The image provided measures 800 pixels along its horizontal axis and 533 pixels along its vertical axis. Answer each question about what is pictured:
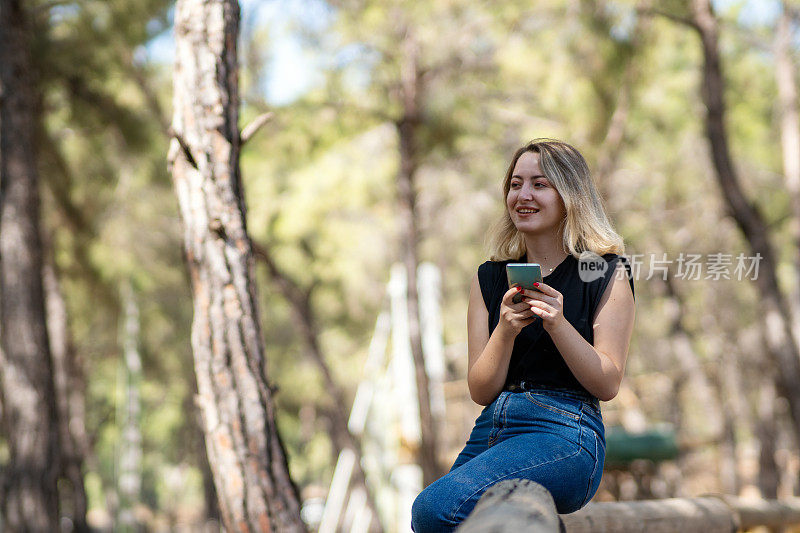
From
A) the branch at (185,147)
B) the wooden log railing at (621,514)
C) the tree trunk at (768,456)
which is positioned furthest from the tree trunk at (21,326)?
the tree trunk at (768,456)

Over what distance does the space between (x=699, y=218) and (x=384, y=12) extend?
22.8 ft

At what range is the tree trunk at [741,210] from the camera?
753 cm

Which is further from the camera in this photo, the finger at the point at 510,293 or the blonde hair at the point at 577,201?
the blonde hair at the point at 577,201

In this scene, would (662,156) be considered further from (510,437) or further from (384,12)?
(510,437)

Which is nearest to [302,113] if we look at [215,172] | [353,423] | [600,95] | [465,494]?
[600,95]

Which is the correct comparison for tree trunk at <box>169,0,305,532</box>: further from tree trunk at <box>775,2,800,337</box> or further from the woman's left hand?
tree trunk at <box>775,2,800,337</box>

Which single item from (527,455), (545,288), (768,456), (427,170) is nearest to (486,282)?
(545,288)

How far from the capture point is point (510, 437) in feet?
7.37

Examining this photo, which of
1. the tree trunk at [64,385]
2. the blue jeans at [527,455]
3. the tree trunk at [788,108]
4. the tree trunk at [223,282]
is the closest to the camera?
the blue jeans at [527,455]

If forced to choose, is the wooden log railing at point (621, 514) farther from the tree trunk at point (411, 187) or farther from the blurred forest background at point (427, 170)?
A: the tree trunk at point (411, 187)

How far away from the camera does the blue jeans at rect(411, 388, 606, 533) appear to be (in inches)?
81.4

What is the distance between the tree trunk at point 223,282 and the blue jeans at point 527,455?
1232mm

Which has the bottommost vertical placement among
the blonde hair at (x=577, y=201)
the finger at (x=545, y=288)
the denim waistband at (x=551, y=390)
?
the denim waistband at (x=551, y=390)

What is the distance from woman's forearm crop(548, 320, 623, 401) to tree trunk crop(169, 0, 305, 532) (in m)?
1.58
